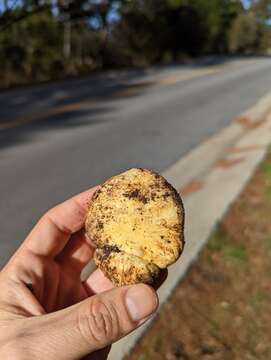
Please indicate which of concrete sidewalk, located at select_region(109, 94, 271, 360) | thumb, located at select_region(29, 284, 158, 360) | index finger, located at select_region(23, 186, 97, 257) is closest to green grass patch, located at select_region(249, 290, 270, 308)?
concrete sidewalk, located at select_region(109, 94, 271, 360)

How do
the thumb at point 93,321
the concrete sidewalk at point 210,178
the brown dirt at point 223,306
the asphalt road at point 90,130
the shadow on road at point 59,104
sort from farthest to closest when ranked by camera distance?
1. the shadow on road at point 59,104
2. the asphalt road at point 90,130
3. the concrete sidewalk at point 210,178
4. the brown dirt at point 223,306
5. the thumb at point 93,321

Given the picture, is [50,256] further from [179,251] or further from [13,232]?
[13,232]

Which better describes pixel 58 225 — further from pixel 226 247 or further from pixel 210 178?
pixel 210 178

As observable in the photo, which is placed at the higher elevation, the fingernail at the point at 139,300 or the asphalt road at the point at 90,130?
the fingernail at the point at 139,300

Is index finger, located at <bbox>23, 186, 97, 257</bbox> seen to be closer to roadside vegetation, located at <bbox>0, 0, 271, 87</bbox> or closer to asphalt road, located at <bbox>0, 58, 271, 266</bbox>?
asphalt road, located at <bbox>0, 58, 271, 266</bbox>

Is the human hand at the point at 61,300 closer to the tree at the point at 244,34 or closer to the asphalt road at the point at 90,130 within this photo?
the asphalt road at the point at 90,130

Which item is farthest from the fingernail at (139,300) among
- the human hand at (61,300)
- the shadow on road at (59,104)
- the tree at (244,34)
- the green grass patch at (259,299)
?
the tree at (244,34)

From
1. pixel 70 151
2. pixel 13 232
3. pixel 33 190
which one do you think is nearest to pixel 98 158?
pixel 70 151

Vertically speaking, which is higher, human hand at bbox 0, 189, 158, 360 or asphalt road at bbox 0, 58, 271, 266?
human hand at bbox 0, 189, 158, 360
